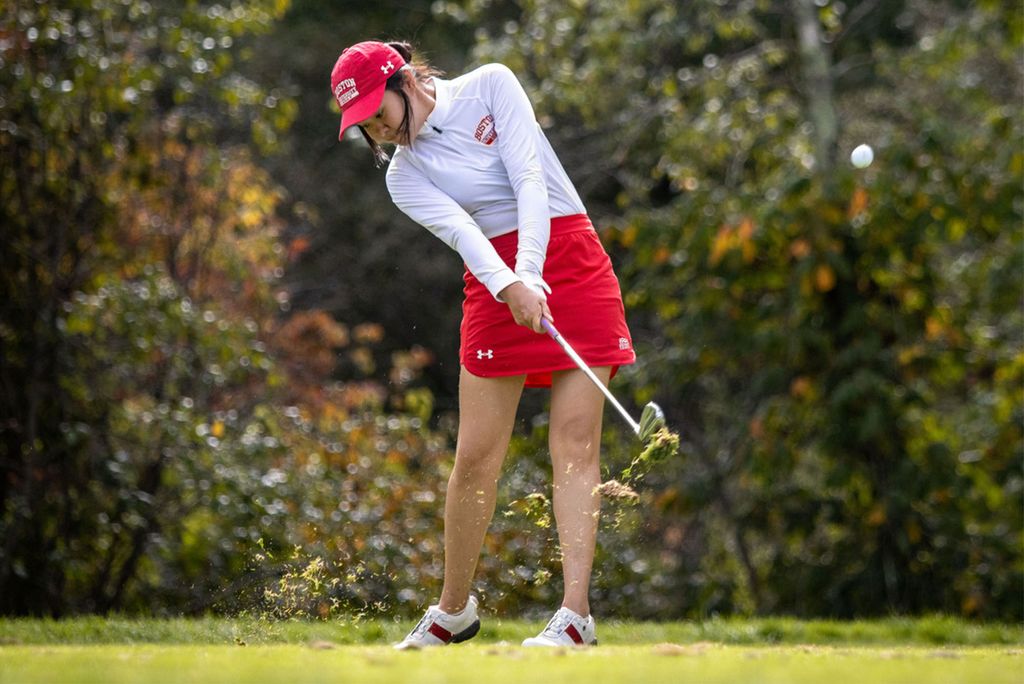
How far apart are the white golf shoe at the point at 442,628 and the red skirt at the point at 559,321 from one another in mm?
691

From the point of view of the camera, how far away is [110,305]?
23.3ft

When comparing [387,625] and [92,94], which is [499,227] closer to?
[387,625]

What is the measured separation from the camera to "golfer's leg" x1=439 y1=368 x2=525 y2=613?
410 cm

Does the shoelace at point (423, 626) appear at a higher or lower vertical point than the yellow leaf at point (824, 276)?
lower

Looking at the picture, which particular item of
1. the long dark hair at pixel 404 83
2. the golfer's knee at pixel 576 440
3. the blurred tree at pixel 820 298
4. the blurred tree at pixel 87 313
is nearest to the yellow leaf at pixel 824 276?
the blurred tree at pixel 820 298

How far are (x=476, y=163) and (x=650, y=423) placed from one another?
0.90 m

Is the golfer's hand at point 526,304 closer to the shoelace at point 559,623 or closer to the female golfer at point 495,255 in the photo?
the female golfer at point 495,255

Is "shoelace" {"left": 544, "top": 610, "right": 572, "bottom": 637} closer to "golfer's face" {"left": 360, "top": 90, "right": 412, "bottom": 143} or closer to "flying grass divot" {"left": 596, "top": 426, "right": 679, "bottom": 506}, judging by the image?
"flying grass divot" {"left": 596, "top": 426, "right": 679, "bottom": 506}

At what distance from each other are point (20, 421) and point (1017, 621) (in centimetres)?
541

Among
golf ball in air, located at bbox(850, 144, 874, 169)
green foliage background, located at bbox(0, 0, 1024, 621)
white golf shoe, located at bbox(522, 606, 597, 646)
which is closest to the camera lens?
white golf shoe, located at bbox(522, 606, 597, 646)

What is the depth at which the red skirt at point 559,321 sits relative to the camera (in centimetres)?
407

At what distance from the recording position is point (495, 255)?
12.9 feet

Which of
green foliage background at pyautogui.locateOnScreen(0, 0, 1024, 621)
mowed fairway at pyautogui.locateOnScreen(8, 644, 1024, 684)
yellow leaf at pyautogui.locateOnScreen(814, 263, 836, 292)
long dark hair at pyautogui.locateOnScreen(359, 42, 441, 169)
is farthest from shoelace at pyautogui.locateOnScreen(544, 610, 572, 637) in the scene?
yellow leaf at pyautogui.locateOnScreen(814, 263, 836, 292)

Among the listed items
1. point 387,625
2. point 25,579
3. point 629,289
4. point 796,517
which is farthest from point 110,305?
point 796,517
